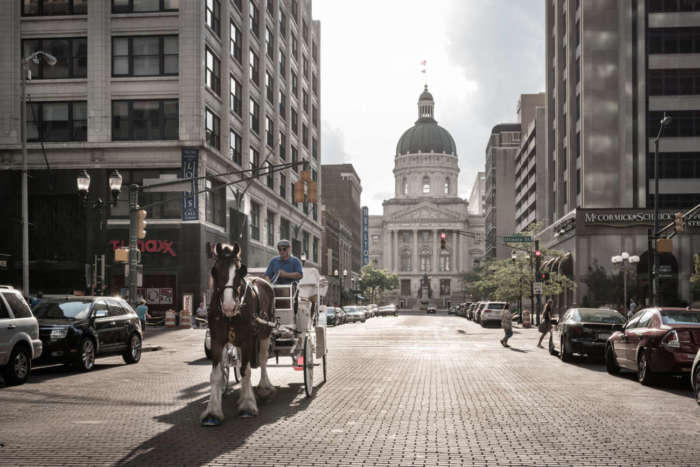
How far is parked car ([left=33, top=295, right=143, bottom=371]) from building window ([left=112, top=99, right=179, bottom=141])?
81.7ft

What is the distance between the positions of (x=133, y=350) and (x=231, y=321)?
38.8ft

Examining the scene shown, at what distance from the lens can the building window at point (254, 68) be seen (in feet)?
189

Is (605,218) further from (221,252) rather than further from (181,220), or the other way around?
(221,252)

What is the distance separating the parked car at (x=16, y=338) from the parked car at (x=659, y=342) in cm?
1194

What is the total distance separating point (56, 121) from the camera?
45.2 m

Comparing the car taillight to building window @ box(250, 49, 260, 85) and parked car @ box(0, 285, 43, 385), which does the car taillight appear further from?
building window @ box(250, 49, 260, 85)

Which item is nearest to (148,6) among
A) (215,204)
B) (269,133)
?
(215,204)

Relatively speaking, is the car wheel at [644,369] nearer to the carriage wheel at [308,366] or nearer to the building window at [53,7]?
the carriage wheel at [308,366]

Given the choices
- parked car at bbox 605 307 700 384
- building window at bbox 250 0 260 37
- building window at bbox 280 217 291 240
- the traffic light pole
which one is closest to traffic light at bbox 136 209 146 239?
the traffic light pole

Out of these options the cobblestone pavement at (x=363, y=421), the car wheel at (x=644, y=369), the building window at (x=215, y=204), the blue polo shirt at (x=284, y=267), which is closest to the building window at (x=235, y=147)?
the building window at (x=215, y=204)

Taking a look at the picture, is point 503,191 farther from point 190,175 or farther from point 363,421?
point 363,421

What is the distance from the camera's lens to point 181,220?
4475cm

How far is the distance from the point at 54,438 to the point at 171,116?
37.2 metres

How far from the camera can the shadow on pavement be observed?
27.0ft
